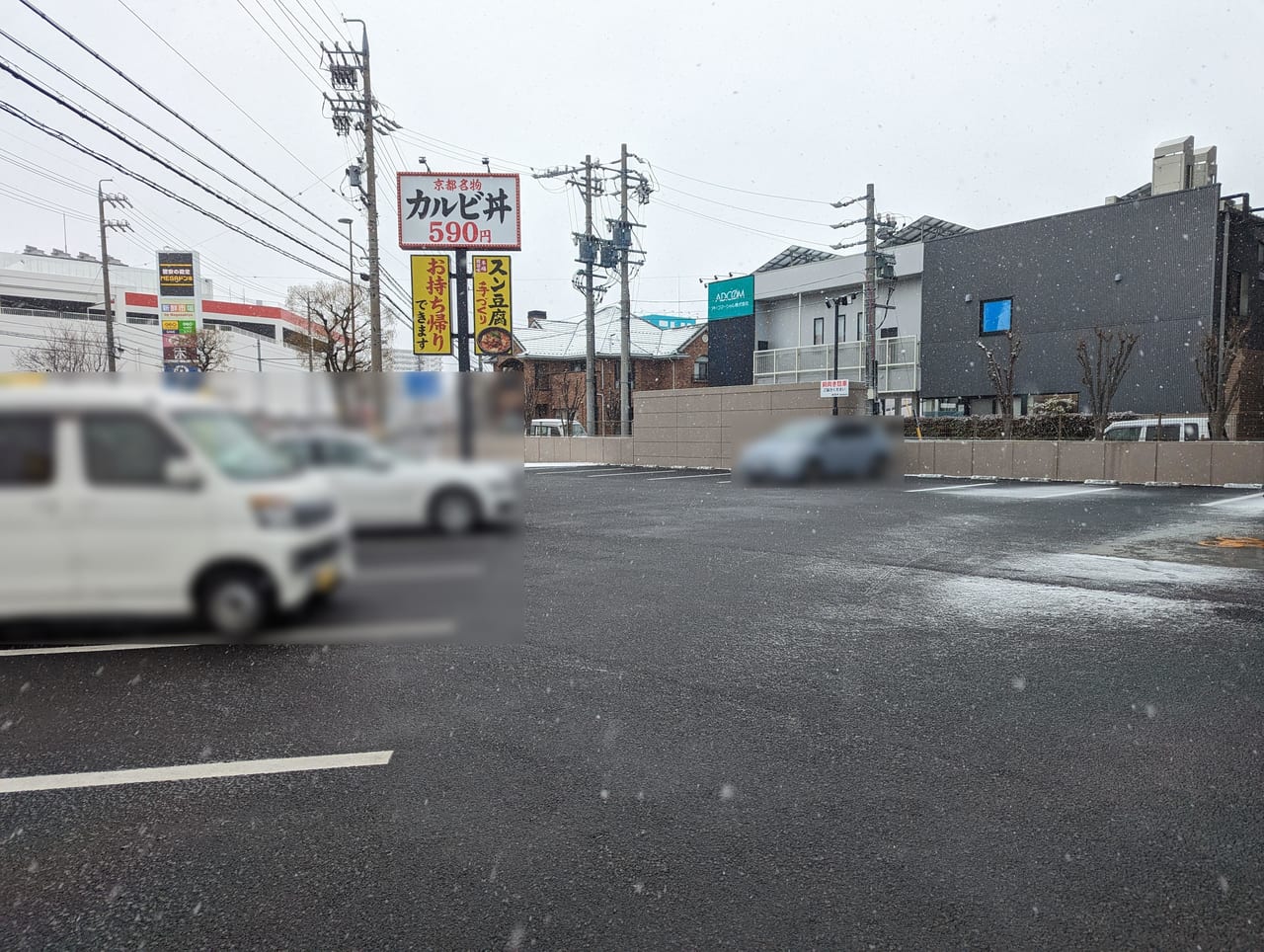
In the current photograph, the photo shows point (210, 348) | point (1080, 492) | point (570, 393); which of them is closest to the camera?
point (210, 348)

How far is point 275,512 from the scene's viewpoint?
612mm

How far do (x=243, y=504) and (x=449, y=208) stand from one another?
2413 millimetres

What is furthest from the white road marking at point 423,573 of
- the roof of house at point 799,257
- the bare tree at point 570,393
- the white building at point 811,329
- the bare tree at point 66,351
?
the bare tree at point 570,393

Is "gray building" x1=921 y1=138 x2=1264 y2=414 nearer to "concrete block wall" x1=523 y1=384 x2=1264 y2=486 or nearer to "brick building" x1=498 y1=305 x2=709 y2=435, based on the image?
"concrete block wall" x1=523 y1=384 x2=1264 y2=486

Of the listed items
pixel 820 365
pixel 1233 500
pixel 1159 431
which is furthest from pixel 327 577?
pixel 1159 431

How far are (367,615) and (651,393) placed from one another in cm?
468

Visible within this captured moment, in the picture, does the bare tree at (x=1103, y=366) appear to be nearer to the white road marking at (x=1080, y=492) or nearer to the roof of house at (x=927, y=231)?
the white road marking at (x=1080, y=492)

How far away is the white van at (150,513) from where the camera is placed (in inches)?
22.8

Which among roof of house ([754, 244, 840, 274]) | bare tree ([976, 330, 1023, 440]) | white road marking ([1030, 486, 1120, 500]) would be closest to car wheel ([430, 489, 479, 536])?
bare tree ([976, 330, 1023, 440])

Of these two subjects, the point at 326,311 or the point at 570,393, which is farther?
the point at 570,393

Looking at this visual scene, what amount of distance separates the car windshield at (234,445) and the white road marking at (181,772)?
17648 millimetres

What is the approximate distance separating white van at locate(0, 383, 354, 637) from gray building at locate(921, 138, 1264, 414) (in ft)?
138

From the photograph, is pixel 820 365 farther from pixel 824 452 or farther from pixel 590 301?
pixel 590 301

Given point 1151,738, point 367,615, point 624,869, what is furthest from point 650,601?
point 367,615
